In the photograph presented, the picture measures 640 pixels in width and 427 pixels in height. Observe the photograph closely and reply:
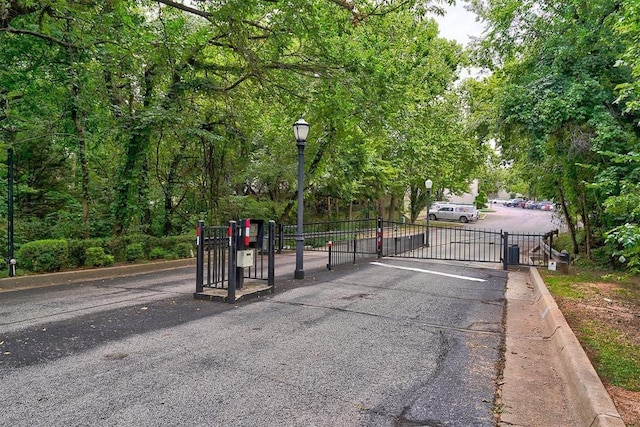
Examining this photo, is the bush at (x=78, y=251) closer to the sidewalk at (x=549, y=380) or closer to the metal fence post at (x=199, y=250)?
the metal fence post at (x=199, y=250)

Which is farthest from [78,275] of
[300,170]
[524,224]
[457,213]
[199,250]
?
[524,224]

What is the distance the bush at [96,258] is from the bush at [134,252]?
72 centimetres

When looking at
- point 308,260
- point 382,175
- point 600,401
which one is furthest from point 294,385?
point 382,175

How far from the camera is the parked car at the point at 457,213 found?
37.3m

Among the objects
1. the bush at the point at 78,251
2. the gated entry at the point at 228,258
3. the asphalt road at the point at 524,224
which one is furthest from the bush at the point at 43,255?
the asphalt road at the point at 524,224

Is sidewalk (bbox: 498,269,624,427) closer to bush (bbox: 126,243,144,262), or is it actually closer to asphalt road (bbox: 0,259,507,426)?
asphalt road (bbox: 0,259,507,426)

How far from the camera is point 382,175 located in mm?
21047

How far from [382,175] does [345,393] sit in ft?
59.4

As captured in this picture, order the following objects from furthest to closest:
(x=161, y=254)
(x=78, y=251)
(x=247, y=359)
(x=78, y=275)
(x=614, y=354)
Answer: (x=161, y=254) < (x=78, y=251) < (x=78, y=275) < (x=614, y=354) < (x=247, y=359)

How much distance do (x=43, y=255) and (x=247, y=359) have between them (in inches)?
258

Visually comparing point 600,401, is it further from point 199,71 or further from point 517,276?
point 199,71

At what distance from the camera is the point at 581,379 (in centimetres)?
356

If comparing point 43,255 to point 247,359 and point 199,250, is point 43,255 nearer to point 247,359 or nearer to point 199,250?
point 199,250

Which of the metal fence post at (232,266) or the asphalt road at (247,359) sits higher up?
the metal fence post at (232,266)
